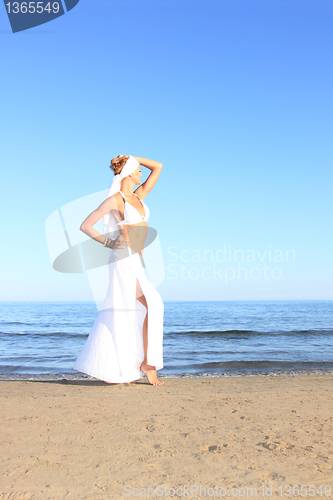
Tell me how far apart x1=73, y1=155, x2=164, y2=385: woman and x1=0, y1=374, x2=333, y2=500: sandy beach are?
39cm

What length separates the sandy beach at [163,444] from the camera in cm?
203

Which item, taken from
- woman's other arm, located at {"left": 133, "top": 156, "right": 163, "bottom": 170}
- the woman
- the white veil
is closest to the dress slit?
the woman

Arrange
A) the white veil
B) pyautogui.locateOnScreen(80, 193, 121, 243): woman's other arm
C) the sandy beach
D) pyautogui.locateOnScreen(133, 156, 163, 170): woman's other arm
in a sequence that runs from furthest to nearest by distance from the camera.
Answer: pyautogui.locateOnScreen(133, 156, 163, 170): woman's other arm → the white veil → pyautogui.locateOnScreen(80, 193, 121, 243): woman's other arm → the sandy beach

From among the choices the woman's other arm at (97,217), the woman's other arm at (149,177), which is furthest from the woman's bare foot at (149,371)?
the woman's other arm at (149,177)

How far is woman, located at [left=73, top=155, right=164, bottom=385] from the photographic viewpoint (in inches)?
183

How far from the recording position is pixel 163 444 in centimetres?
265

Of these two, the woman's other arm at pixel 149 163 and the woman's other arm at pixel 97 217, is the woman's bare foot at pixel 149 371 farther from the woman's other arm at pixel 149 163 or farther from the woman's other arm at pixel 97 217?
the woman's other arm at pixel 149 163

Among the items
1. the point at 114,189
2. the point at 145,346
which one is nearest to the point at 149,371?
the point at 145,346

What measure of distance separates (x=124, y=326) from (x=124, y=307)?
10.2 inches

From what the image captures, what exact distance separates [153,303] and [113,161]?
2.11m

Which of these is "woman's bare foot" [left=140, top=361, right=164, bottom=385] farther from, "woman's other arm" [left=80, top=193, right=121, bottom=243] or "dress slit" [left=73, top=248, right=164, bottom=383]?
"woman's other arm" [left=80, top=193, right=121, bottom=243]

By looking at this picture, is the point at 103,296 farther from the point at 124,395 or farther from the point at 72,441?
the point at 72,441

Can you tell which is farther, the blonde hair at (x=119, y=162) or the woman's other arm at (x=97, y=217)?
the blonde hair at (x=119, y=162)

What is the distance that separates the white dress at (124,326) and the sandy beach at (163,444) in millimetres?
349
